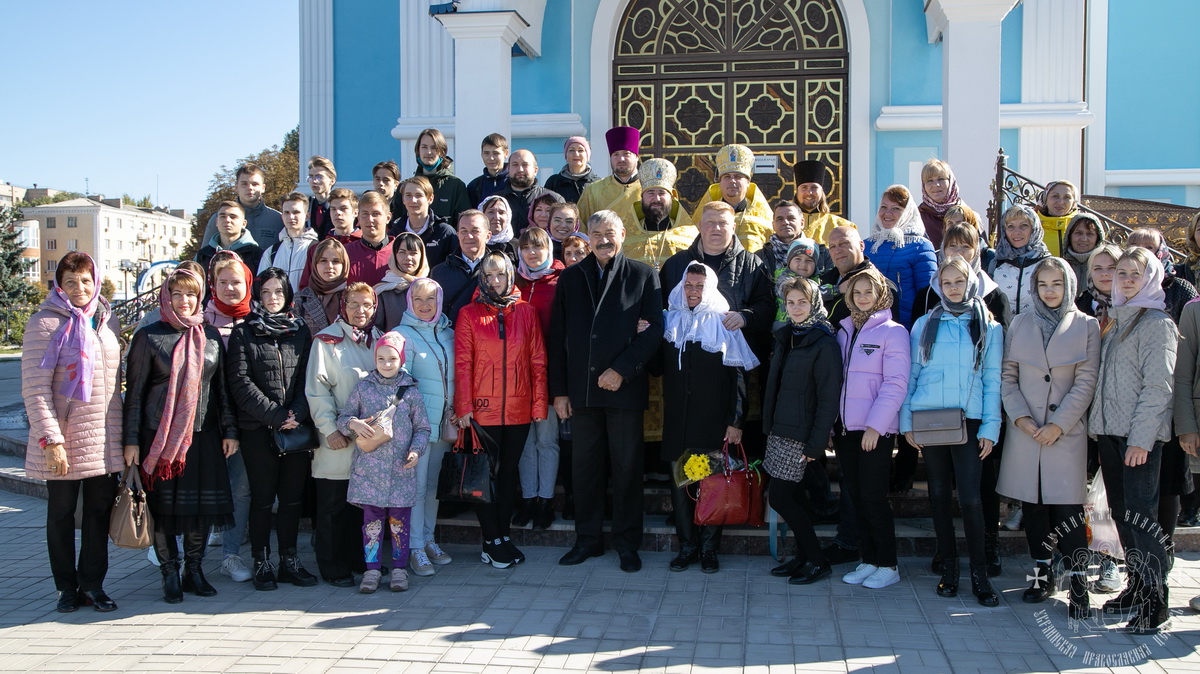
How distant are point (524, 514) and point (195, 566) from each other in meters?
1.86

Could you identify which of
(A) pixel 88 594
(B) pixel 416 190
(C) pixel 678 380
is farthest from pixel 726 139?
(A) pixel 88 594

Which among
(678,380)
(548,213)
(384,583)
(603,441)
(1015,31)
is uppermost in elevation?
(1015,31)

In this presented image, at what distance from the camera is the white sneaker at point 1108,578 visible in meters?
4.59

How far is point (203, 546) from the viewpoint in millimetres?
4828

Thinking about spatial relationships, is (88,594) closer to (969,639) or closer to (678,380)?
(678,380)

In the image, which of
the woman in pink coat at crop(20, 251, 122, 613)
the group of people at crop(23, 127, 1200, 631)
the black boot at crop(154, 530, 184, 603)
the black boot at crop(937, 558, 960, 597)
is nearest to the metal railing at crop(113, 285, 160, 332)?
the group of people at crop(23, 127, 1200, 631)

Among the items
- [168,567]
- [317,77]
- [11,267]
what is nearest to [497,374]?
[168,567]

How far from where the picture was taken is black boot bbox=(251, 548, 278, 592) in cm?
486

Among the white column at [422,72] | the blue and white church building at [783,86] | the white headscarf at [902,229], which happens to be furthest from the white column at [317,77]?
the white headscarf at [902,229]

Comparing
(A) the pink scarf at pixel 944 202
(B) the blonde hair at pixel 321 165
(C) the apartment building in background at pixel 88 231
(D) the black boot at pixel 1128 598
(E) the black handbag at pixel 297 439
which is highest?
(C) the apartment building in background at pixel 88 231

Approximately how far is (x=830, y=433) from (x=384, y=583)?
2.49m

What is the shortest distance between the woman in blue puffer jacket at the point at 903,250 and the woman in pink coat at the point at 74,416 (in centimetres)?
418

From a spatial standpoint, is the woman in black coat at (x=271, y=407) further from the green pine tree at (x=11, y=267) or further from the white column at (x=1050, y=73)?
the green pine tree at (x=11, y=267)

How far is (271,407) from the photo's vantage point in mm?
4773
